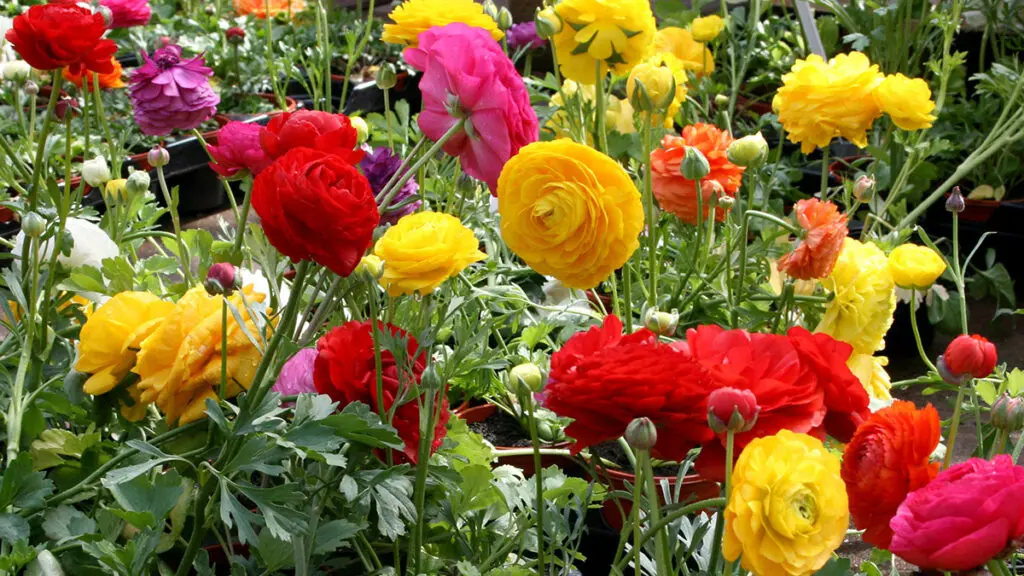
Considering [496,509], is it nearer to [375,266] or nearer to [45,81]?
[375,266]

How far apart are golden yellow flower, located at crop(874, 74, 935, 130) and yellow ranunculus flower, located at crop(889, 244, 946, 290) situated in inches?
11.0

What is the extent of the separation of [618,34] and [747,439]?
540mm

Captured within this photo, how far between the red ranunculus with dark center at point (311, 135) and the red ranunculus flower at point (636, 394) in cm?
17

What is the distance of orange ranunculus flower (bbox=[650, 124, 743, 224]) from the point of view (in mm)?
1139

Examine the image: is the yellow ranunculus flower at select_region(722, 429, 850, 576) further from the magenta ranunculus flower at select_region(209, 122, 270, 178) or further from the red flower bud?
the magenta ranunculus flower at select_region(209, 122, 270, 178)

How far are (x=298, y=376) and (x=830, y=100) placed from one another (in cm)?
74

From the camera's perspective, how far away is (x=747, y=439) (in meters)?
0.54

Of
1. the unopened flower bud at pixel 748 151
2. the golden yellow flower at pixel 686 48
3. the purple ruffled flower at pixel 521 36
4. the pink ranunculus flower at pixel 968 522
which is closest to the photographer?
the pink ranunculus flower at pixel 968 522

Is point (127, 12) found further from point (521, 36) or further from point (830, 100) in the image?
point (830, 100)

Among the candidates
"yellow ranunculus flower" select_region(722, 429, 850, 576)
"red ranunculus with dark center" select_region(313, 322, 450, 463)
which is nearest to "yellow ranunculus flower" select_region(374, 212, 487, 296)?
"red ranunculus with dark center" select_region(313, 322, 450, 463)

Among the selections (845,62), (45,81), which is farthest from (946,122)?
(45,81)

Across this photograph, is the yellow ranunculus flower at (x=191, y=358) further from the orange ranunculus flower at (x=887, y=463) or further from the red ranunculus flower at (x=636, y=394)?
the orange ranunculus flower at (x=887, y=463)

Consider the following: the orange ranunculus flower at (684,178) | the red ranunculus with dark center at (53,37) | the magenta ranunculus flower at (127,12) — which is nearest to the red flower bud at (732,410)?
the red ranunculus with dark center at (53,37)

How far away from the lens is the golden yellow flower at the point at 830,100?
1193 millimetres
